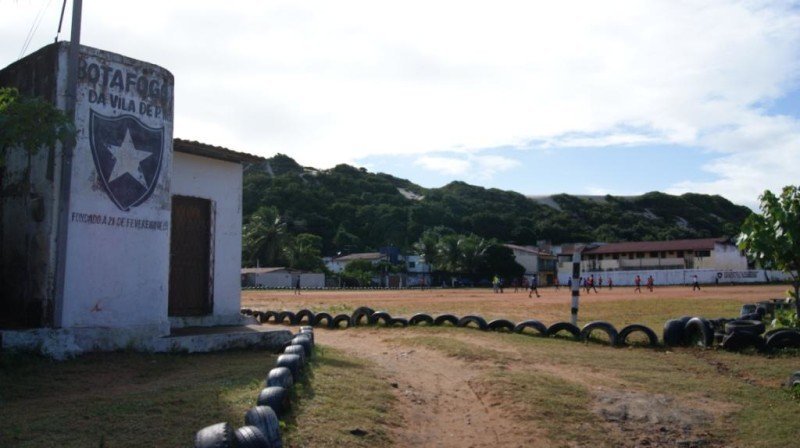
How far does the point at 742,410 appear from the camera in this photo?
26.3ft

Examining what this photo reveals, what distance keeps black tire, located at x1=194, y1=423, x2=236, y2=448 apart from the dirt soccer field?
4.03 ft

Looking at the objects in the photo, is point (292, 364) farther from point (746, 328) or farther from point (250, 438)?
point (746, 328)

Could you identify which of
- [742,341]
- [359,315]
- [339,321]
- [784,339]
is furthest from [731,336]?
[339,321]

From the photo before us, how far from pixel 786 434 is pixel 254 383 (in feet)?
18.8

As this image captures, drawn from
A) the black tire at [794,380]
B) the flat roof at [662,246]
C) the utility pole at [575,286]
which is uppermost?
the flat roof at [662,246]

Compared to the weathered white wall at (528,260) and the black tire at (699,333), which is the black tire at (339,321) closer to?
the black tire at (699,333)

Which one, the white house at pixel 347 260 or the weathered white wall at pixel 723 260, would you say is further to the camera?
the white house at pixel 347 260

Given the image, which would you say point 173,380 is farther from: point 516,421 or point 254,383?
point 516,421

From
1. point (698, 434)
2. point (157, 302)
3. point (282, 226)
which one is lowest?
point (698, 434)

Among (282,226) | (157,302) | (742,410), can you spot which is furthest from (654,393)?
(282,226)

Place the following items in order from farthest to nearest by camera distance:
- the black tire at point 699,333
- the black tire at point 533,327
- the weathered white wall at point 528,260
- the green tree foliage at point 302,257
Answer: the weathered white wall at point 528,260 < the green tree foliage at point 302,257 < the black tire at point 533,327 < the black tire at point 699,333

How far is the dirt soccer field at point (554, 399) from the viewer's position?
22.8 ft

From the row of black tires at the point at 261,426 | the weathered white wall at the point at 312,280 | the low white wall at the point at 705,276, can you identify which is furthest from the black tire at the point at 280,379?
the low white wall at the point at 705,276

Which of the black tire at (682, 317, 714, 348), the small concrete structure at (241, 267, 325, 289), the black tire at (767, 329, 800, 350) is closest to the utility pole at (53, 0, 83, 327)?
the black tire at (682, 317, 714, 348)
